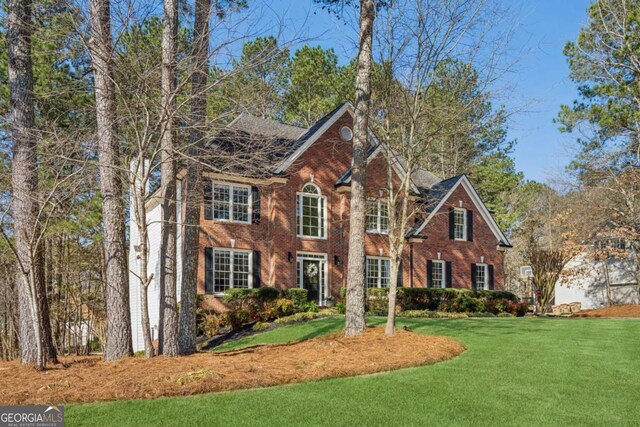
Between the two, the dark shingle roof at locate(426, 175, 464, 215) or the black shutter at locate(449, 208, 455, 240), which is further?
the black shutter at locate(449, 208, 455, 240)

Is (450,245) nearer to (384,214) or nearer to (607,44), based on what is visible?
(384,214)

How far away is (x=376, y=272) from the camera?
2175 centimetres

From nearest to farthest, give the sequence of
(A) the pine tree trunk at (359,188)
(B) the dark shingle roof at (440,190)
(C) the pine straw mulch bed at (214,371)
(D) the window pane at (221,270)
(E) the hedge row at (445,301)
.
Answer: (C) the pine straw mulch bed at (214,371) < (A) the pine tree trunk at (359,188) < (D) the window pane at (221,270) < (E) the hedge row at (445,301) < (B) the dark shingle roof at (440,190)

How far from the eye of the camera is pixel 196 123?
946 centimetres

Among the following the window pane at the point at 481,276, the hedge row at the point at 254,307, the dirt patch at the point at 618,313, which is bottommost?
the dirt patch at the point at 618,313

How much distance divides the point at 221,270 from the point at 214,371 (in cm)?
1125

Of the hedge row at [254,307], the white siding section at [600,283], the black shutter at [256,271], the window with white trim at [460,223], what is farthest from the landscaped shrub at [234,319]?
the white siding section at [600,283]

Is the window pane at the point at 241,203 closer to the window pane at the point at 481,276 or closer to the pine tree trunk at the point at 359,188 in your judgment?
the pine tree trunk at the point at 359,188

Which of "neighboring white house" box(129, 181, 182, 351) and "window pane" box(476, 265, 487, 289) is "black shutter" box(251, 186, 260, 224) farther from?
"window pane" box(476, 265, 487, 289)

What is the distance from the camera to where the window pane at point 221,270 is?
18484 millimetres

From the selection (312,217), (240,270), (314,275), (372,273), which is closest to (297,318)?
(240,270)

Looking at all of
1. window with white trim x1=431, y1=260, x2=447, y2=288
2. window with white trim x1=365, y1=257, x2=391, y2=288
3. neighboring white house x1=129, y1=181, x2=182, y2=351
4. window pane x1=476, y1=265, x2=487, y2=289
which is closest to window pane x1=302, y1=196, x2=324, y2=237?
window with white trim x1=365, y1=257, x2=391, y2=288

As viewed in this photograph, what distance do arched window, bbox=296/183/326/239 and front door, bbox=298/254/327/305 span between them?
0.87 m

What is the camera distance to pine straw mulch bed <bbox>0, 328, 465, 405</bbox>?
6805 millimetres
